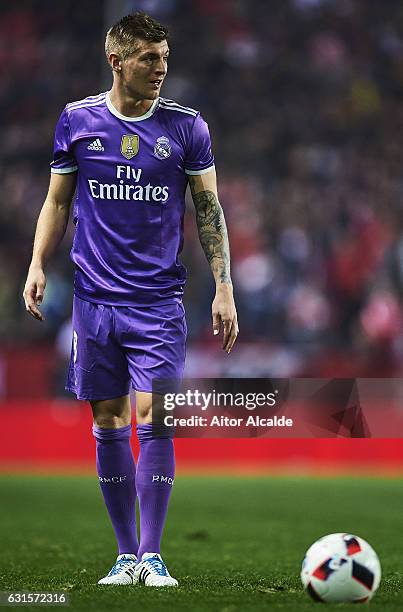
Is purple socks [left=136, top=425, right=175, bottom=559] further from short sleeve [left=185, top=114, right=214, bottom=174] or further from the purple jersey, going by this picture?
short sleeve [left=185, top=114, right=214, bottom=174]

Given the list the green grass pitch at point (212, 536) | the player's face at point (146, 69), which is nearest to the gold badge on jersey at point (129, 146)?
the player's face at point (146, 69)

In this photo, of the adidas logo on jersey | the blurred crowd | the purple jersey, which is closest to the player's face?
the purple jersey

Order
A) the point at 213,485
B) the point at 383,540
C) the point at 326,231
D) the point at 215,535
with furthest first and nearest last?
the point at 326,231 → the point at 213,485 → the point at 215,535 → the point at 383,540

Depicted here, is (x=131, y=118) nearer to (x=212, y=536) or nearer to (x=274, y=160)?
(x=212, y=536)

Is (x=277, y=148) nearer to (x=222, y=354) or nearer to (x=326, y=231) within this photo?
(x=326, y=231)

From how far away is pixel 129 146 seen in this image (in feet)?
16.6

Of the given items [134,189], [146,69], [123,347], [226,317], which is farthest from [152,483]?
[146,69]

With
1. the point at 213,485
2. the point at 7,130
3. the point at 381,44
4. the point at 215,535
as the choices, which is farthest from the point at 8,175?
the point at 215,535

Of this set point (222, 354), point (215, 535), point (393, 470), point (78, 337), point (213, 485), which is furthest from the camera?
point (222, 354)

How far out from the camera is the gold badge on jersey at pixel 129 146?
5066 mm

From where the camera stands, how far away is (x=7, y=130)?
19250 millimetres

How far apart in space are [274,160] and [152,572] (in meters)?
13.6

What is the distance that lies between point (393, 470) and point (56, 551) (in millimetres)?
6920

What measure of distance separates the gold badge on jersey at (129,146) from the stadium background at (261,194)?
27.5ft
